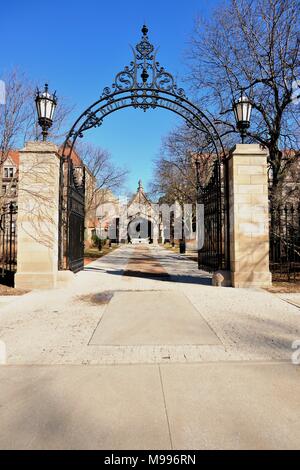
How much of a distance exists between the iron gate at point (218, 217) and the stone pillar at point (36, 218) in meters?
5.31

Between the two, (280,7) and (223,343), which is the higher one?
(280,7)

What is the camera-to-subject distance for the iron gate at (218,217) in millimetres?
9297

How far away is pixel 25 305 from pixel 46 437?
4.75m

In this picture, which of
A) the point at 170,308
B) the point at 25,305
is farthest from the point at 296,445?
the point at 25,305

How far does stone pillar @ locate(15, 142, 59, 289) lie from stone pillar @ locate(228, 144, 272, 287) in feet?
18.5

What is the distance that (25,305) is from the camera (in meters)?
6.39

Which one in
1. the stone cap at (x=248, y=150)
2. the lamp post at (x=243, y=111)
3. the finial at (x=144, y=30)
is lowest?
the stone cap at (x=248, y=150)

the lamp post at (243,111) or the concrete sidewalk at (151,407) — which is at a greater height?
the lamp post at (243,111)

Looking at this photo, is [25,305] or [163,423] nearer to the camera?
[163,423]

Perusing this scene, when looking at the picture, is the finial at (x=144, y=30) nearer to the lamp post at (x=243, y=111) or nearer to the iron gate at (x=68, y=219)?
the lamp post at (x=243, y=111)

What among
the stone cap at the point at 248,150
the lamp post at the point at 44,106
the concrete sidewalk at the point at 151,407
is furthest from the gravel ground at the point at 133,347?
the lamp post at the point at 44,106
